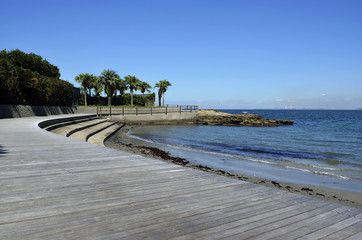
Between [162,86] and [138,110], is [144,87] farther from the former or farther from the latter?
[138,110]

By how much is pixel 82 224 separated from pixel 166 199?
3.74ft

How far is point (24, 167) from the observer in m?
5.05

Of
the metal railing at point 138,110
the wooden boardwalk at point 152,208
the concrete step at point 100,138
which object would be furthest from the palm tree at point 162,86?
the wooden boardwalk at point 152,208

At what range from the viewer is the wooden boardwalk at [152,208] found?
98.7 inches

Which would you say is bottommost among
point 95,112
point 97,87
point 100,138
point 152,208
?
point 100,138

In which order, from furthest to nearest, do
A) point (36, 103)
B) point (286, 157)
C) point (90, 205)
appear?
point (36, 103)
point (286, 157)
point (90, 205)

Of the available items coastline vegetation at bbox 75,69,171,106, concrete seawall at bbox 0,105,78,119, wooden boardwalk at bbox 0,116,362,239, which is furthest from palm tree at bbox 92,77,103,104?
wooden boardwalk at bbox 0,116,362,239

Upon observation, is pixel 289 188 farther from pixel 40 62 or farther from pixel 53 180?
pixel 40 62

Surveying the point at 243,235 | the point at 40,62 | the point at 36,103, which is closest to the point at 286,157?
the point at 243,235

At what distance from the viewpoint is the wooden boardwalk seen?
251 cm

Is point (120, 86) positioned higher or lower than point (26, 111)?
higher

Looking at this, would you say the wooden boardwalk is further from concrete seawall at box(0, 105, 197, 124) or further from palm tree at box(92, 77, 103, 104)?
palm tree at box(92, 77, 103, 104)

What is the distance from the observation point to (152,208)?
10.2 ft

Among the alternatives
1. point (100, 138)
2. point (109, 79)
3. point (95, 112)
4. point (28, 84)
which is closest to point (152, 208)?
point (100, 138)
